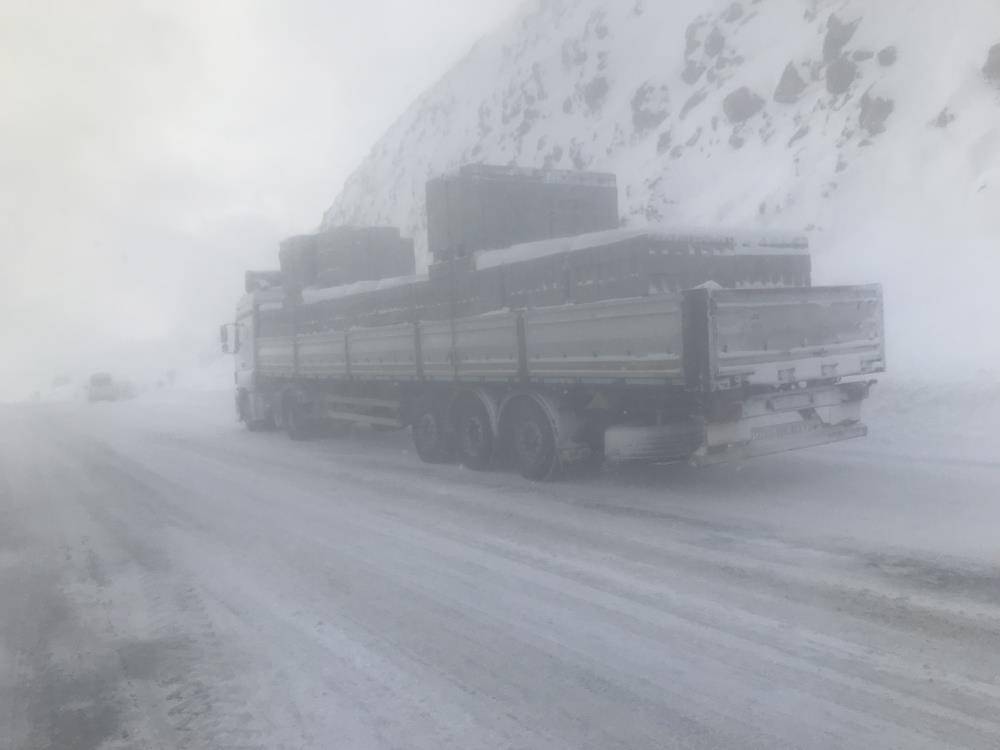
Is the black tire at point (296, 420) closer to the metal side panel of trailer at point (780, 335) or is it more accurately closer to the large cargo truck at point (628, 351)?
A: the large cargo truck at point (628, 351)

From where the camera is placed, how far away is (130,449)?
16375mm

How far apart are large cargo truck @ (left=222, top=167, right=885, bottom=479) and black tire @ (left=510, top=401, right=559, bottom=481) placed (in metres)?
0.02

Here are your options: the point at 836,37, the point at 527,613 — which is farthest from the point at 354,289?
the point at 836,37

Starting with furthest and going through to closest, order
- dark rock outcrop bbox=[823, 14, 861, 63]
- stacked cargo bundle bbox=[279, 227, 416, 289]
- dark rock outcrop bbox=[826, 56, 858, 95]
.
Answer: dark rock outcrop bbox=[823, 14, 861, 63] < dark rock outcrop bbox=[826, 56, 858, 95] < stacked cargo bundle bbox=[279, 227, 416, 289]

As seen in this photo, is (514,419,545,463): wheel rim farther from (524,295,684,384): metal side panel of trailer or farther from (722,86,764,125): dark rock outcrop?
(722,86,764,125): dark rock outcrop

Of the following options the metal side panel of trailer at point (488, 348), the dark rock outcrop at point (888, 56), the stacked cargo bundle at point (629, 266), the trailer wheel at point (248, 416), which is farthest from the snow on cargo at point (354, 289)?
the dark rock outcrop at point (888, 56)

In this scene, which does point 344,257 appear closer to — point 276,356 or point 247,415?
point 276,356

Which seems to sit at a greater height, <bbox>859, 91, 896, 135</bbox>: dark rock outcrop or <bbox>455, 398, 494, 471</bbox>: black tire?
<bbox>859, 91, 896, 135</bbox>: dark rock outcrop

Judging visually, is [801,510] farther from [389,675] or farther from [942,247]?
[942,247]

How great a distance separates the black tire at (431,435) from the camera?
11.8 metres

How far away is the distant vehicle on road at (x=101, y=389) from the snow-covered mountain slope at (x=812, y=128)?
16359 millimetres

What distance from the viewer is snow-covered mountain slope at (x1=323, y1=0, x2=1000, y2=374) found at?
64.0 feet

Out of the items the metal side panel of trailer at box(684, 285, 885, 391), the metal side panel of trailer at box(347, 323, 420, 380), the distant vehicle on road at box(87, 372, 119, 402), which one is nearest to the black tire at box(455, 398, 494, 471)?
the metal side panel of trailer at box(347, 323, 420, 380)

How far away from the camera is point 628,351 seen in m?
8.58
